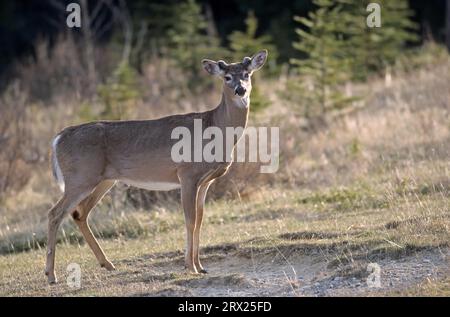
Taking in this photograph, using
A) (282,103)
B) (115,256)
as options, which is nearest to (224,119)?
(115,256)

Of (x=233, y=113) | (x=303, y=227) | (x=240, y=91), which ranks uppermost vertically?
(x=240, y=91)

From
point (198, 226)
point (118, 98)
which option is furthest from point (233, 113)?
point (118, 98)

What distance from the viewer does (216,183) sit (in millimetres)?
14844

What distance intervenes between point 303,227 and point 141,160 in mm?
2312

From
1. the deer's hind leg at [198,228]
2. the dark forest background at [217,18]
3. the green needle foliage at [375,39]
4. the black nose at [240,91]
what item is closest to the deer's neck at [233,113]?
the black nose at [240,91]

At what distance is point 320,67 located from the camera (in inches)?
760

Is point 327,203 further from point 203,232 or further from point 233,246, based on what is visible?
point 233,246

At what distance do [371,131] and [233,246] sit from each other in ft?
25.5

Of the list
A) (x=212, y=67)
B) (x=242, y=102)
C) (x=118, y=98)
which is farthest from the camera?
(x=118, y=98)

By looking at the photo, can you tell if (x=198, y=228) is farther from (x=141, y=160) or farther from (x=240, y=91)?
(x=240, y=91)

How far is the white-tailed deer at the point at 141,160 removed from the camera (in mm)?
10398

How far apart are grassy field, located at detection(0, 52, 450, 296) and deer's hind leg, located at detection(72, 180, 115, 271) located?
0.18m

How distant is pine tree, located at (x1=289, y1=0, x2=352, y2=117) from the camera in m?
19.1
